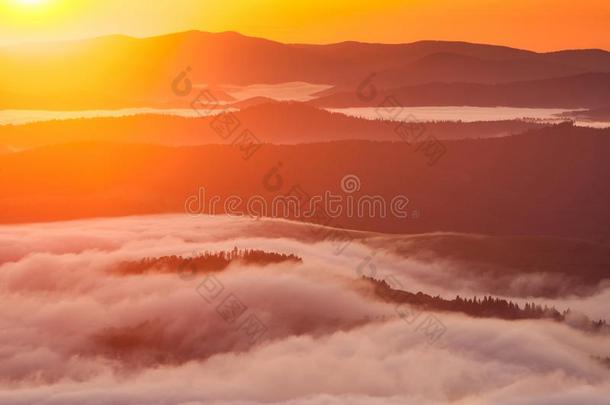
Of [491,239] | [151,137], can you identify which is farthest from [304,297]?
[151,137]
